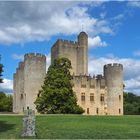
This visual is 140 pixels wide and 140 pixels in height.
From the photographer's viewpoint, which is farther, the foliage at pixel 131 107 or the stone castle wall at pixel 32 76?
the foliage at pixel 131 107

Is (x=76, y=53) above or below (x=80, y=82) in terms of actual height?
above

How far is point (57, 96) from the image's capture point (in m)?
56.4

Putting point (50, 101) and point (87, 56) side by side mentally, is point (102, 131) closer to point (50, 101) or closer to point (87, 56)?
point (50, 101)

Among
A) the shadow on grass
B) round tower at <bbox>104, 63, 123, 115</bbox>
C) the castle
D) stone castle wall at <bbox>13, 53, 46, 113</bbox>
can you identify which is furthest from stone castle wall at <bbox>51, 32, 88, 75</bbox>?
the shadow on grass

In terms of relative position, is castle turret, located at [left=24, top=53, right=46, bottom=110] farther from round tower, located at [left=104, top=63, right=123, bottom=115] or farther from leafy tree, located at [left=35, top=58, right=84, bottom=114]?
round tower, located at [left=104, top=63, right=123, bottom=115]

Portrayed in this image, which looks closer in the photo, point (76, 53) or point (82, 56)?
point (76, 53)

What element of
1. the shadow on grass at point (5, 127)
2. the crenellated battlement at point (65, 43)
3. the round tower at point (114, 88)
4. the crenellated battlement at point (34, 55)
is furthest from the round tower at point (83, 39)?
the shadow on grass at point (5, 127)

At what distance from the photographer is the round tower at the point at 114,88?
73.4m

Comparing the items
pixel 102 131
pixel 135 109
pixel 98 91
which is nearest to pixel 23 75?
pixel 98 91

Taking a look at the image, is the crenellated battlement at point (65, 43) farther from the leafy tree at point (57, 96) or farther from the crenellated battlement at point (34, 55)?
the leafy tree at point (57, 96)

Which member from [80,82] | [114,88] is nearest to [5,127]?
[80,82]

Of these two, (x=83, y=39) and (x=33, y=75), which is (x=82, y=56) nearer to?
(x=83, y=39)

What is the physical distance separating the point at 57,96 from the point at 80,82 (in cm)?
1556

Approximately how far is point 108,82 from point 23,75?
1512cm
